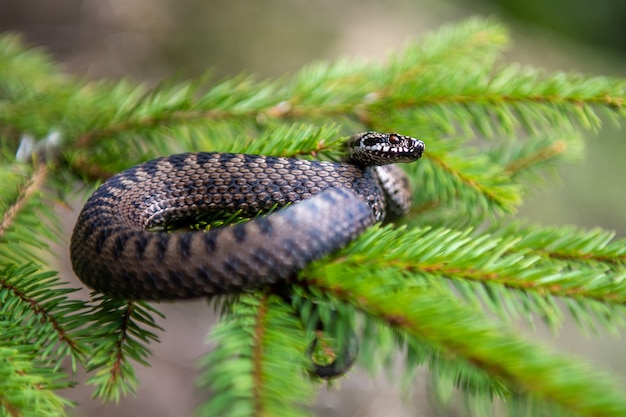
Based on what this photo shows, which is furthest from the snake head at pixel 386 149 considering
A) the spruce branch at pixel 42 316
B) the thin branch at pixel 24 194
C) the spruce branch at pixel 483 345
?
the thin branch at pixel 24 194

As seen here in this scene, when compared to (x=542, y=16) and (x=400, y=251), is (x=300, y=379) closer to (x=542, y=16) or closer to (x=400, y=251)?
(x=400, y=251)

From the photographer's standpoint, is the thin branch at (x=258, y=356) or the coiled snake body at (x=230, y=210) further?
the coiled snake body at (x=230, y=210)

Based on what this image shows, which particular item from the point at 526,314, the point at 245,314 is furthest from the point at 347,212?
the point at 526,314

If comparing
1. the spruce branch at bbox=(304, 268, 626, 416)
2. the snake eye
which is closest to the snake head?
the snake eye

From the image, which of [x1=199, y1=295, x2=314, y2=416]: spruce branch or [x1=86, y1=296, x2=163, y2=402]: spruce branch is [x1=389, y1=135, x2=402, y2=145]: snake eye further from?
[x1=86, y1=296, x2=163, y2=402]: spruce branch

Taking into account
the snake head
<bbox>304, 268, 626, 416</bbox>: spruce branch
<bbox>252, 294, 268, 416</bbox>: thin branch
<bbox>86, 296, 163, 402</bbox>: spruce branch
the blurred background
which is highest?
the blurred background

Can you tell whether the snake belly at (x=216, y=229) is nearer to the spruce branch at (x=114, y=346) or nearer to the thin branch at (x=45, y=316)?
the spruce branch at (x=114, y=346)

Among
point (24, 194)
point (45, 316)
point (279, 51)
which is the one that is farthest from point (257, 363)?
point (279, 51)
